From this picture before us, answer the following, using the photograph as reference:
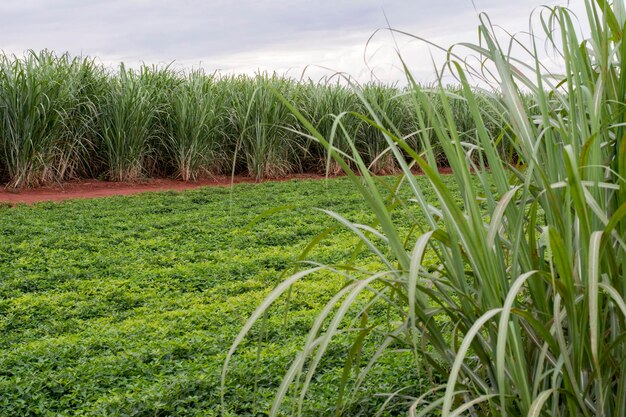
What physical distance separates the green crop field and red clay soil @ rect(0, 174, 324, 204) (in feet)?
3.91

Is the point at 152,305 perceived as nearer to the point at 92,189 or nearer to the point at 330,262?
the point at 330,262

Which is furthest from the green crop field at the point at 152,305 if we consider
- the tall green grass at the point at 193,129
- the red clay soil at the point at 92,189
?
the tall green grass at the point at 193,129

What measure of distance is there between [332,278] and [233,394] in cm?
218

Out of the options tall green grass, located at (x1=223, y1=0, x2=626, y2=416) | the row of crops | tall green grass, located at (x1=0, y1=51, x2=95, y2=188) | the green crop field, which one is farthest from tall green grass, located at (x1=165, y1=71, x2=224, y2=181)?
tall green grass, located at (x1=223, y1=0, x2=626, y2=416)

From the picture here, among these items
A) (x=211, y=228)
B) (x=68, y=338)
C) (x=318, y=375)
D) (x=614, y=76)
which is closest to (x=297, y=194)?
(x=211, y=228)

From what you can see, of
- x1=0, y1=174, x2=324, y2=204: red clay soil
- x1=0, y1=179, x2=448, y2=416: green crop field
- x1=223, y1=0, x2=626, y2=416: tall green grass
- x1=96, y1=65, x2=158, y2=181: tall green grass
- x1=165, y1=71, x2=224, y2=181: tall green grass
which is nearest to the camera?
x1=223, y1=0, x2=626, y2=416: tall green grass

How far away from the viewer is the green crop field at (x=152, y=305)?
2904mm

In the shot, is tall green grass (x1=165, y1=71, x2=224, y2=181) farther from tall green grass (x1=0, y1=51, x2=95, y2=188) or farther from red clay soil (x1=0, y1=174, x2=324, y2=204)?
tall green grass (x1=0, y1=51, x2=95, y2=188)

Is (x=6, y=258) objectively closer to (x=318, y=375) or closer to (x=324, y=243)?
(x=324, y=243)

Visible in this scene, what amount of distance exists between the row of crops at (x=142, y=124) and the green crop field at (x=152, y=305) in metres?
1.91

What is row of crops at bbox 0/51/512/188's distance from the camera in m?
9.73

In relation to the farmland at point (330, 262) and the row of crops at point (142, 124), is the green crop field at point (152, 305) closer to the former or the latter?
the farmland at point (330, 262)

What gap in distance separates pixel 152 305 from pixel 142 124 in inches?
266

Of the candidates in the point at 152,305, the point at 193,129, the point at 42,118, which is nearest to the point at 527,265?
the point at 152,305
